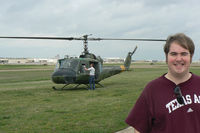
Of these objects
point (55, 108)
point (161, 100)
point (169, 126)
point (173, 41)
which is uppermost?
point (173, 41)

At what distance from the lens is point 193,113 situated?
193 cm

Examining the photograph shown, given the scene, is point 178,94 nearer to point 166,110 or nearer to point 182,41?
point 166,110

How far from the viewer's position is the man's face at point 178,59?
2008mm

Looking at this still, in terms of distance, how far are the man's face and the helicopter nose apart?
1111 centimetres

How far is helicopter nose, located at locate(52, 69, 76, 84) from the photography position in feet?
42.1

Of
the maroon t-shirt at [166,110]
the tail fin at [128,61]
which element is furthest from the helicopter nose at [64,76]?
the maroon t-shirt at [166,110]

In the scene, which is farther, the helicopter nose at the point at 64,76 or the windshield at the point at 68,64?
the windshield at the point at 68,64

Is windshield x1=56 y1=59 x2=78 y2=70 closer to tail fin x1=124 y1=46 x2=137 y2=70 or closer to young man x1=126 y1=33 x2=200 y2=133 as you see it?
tail fin x1=124 y1=46 x2=137 y2=70

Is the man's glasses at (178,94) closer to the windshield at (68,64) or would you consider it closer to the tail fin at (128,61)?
the windshield at (68,64)

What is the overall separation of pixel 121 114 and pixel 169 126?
5.16m

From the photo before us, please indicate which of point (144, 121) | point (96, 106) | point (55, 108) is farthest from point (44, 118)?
point (144, 121)

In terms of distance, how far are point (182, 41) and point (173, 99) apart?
0.48 meters

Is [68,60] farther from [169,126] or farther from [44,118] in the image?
[169,126]

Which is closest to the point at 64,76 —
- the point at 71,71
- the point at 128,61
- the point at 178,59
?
the point at 71,71
